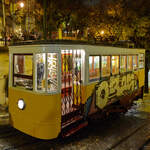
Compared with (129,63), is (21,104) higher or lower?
lower

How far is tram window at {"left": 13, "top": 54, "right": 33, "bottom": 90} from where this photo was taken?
566 centimetres

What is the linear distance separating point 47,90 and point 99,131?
3003 millimetres

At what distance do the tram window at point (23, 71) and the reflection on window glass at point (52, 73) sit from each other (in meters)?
0.58

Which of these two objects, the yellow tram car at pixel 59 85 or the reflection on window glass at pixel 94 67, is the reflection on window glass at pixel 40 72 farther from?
the reflection on window glass at pixel 94 67

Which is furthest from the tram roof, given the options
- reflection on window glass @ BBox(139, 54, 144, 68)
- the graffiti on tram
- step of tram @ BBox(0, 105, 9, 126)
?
reflection on window glass @ BBox(139, 54, 144, 68)

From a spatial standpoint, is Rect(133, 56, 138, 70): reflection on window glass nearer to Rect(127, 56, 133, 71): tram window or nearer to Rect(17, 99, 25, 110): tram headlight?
Rect(127, 56, 133, 71): tram window

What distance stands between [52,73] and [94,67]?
1.81 m

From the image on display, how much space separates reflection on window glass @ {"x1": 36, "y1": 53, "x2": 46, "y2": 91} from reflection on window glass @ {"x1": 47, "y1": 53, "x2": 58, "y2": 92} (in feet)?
0.47

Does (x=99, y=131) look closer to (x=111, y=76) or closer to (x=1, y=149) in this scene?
(x=111, y=76)

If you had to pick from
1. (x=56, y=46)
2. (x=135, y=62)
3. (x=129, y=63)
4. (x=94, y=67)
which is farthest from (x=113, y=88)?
(x=56, y=46)

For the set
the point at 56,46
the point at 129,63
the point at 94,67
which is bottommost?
the point at 94,67

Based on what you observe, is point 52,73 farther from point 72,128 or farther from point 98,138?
point 98,138

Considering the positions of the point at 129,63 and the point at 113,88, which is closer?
the point at 113,88

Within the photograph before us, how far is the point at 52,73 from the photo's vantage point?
5.45 m
